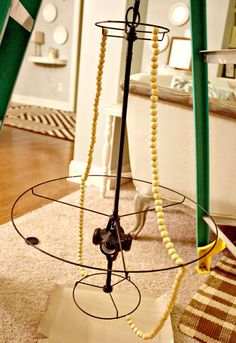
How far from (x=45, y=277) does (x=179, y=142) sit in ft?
2.56

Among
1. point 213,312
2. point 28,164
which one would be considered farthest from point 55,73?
point 213,312

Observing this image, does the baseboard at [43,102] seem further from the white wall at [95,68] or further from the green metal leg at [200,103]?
the green metal leg at [200,103]

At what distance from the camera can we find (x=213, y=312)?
1197 mm

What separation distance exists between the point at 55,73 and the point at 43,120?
1.61m

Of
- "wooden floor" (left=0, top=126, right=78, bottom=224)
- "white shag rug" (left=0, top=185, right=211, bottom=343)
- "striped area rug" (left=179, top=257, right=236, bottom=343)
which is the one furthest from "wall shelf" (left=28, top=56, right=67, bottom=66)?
"striped area rug" (left=179, top=257, right=236, bottom=343)

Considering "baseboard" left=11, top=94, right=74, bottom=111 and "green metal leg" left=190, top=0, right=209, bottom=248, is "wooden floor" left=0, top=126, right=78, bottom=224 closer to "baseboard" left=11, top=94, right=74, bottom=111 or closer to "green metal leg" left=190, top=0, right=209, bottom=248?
"green metal leg" left=190, top=0, right=209, bottom=248

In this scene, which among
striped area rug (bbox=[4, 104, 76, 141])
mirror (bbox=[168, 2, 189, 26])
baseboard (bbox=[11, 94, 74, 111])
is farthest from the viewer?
baseboard (bbox=[11, 94, 74, 111])

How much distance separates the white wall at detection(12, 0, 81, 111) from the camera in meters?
5.47

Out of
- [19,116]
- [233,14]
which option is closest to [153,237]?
[233,14]

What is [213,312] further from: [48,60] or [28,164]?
[48,60]

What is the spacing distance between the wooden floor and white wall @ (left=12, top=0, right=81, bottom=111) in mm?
2098

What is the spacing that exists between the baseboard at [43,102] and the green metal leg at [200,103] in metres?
4.93

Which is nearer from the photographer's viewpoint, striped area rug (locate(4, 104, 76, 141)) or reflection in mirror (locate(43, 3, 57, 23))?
striped area rug (locate(4, 104, 76, 141))

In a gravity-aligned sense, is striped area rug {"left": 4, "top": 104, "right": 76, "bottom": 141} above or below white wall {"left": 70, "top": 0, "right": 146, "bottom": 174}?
below
